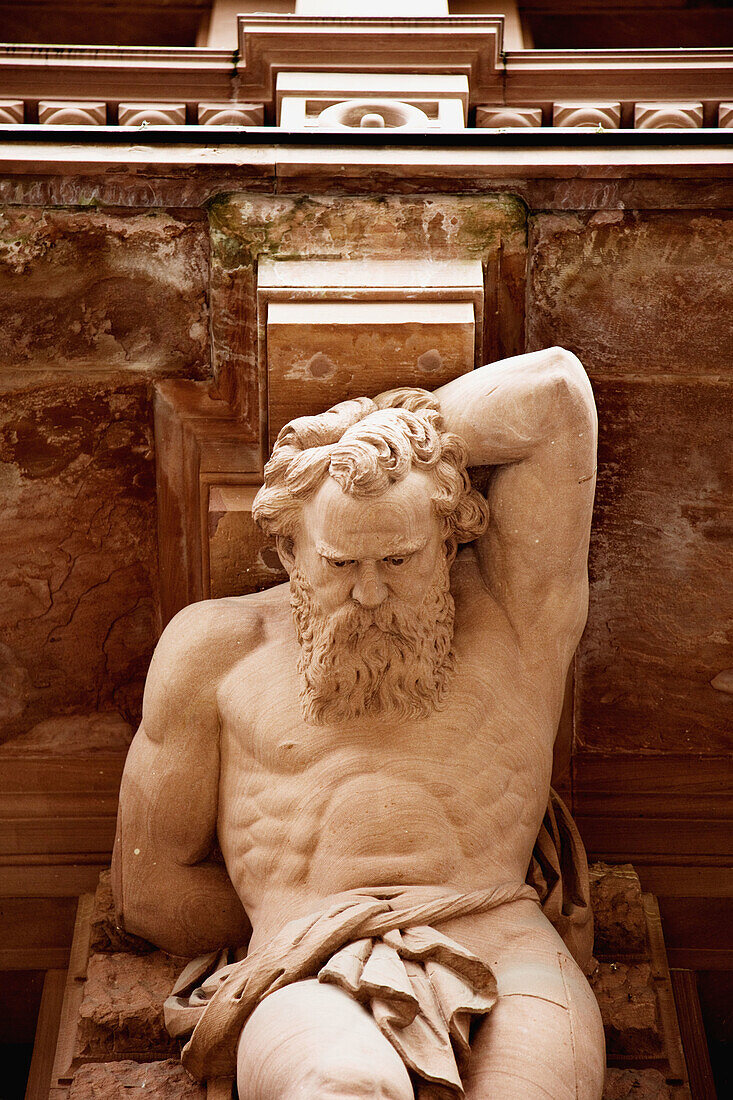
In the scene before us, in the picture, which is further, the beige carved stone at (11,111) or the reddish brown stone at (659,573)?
the beige carved stone at (11,111)

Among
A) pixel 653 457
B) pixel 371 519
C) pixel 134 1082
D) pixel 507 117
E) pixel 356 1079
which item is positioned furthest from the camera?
pixel 507 117

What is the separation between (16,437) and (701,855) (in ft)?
7.18

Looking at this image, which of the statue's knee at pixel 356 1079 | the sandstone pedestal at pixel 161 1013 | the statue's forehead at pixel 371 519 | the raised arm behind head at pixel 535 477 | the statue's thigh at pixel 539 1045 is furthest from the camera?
the sandstone pedestal at pixel 161 1013

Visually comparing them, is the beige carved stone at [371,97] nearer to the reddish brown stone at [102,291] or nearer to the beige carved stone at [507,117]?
the beige carved stone at [507,117]

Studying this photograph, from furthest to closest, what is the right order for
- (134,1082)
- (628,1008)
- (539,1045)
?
(628,1008) < (134,1082) < (539,1045)

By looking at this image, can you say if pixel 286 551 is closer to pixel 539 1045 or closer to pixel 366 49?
pixel 539 1045

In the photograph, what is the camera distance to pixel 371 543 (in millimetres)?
3316

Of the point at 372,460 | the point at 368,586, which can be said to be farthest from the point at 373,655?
the point at 372,460

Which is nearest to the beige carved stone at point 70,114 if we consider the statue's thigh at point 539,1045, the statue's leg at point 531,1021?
the statue's leg at point 531,1021

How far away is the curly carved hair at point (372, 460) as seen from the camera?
335 centimetres

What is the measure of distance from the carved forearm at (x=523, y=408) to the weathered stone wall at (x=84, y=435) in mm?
848

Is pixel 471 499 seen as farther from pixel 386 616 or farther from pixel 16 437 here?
pixel 16 437

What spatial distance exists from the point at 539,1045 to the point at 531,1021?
7cm

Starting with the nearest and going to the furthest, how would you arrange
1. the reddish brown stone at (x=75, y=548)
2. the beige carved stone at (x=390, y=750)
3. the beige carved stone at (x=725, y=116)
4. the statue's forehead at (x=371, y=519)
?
the beige carved stone at (x=390, y=750) < the statue's forehead at (x=371, y=519) < the reddish brown stone at (x=75, y=548) < the beige carved stone at (x=725, y=116)
